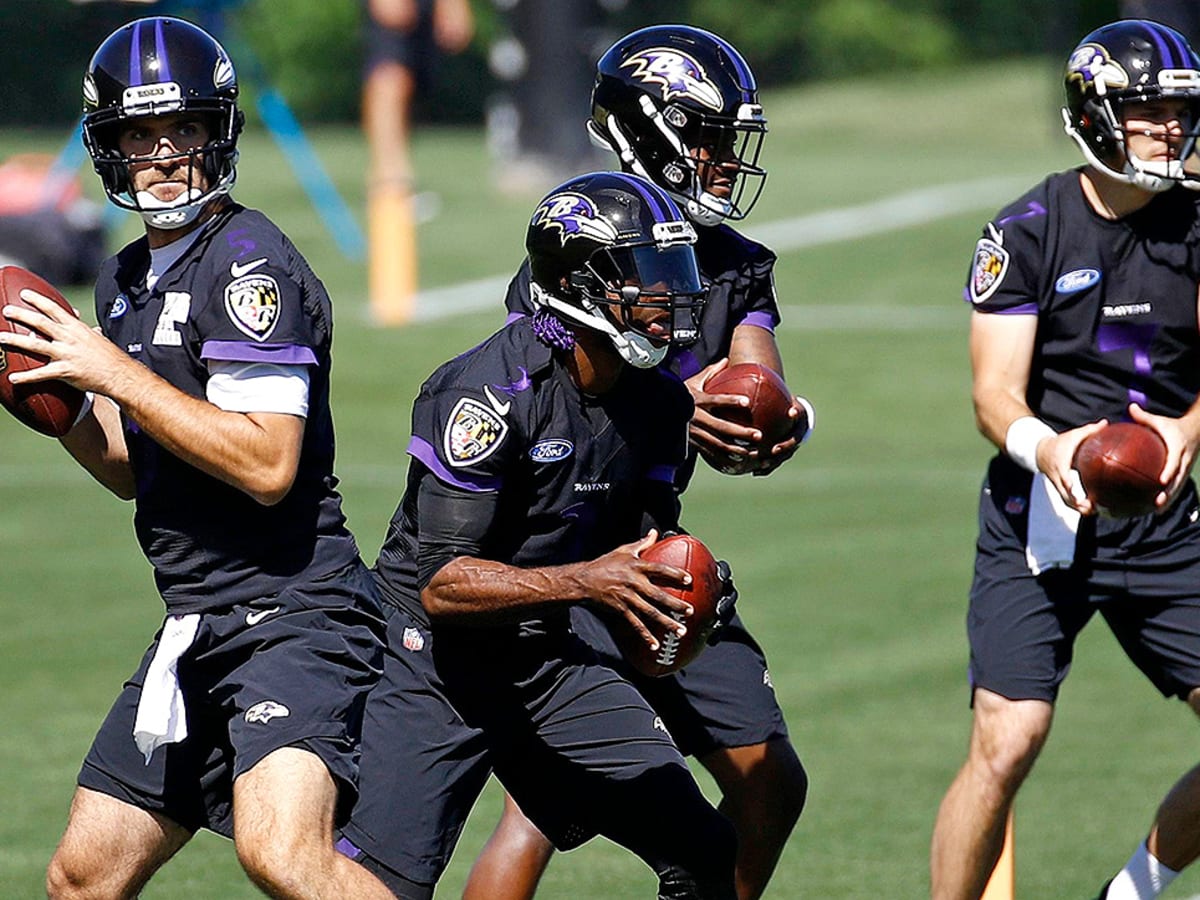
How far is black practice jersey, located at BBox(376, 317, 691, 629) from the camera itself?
16.5 feet

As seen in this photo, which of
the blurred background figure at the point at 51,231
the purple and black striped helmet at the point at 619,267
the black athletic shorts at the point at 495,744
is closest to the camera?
the purple and black striped helmet at the point at 619,267

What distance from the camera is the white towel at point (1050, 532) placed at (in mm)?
6215

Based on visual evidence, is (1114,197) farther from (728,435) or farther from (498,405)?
(498,405)

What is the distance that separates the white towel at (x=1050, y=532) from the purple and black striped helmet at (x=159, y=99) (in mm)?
2463

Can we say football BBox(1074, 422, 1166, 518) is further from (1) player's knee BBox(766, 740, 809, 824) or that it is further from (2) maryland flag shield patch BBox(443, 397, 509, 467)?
(2) maryland flag shield patch BBox(443, 397, 509, 467)

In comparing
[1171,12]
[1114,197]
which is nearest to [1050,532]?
[1114,197]

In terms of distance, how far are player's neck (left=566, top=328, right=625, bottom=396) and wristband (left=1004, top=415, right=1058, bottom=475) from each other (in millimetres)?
1384

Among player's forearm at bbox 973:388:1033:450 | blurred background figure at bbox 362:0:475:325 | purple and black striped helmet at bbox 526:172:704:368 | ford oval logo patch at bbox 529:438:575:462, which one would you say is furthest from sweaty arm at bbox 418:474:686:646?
blurred background figure at bbox 362:0:475:325

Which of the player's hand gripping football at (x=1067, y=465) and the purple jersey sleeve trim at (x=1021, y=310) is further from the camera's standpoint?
the purple jersey sleeve trim at (x=1021, y=310)

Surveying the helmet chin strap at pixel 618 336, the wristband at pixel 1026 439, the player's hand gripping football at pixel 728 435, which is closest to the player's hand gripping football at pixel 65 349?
the helmet chin strap at pixel 618 336

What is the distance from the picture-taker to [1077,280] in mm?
6242

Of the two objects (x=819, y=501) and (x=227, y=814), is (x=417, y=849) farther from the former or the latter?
(x=819, y=501)

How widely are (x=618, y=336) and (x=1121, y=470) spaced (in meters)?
1.53

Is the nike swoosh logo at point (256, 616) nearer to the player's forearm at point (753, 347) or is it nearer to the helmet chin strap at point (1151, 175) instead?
the player's forearm at point (753, 347)
